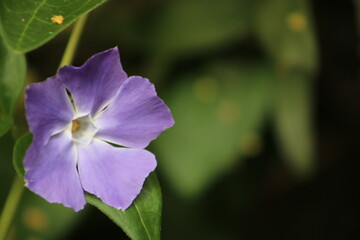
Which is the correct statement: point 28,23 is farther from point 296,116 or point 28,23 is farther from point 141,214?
point 296,116

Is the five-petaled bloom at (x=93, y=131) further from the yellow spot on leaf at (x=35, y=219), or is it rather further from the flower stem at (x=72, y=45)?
the yellow spot on leaf at (x=35, y=219)

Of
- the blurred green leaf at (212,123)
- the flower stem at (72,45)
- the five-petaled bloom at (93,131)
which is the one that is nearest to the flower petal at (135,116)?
the five-petaled bloom at (93,131)

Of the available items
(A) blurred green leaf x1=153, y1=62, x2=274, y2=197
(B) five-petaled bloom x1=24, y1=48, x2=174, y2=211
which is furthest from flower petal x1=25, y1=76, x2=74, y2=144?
(A) blurred green leaf x1=153, y1=62, x2=274, y2=197

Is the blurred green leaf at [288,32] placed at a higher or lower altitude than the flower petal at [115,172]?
lower

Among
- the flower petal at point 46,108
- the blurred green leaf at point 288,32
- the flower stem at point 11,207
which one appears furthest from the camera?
the blurred green leaf at point 288,32

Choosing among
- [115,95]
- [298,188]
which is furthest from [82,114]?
[298,188]

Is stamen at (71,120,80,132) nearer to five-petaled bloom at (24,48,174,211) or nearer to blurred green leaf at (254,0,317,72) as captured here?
five-petaled bloom at (24,48,174,211)

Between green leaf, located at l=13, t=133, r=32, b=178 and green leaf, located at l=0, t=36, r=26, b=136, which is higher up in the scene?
green leaf, located at l=0, t=36, r=26, b=136
